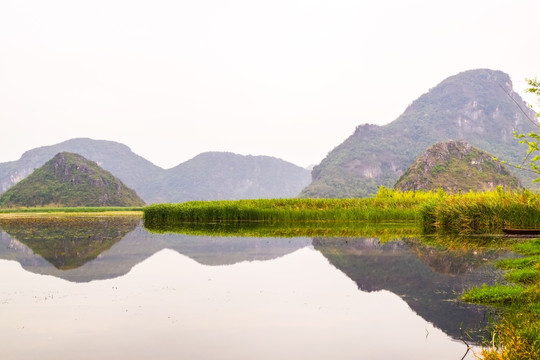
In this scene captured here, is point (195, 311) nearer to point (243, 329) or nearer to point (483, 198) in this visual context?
point (243, 329)

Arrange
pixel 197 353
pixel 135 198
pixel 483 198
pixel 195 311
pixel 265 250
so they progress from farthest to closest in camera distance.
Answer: pixel 135 198
pixel 483 198
pixel 265 250
pixel 195 311
pixel 197 353

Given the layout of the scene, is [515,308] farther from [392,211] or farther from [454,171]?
[454,171]

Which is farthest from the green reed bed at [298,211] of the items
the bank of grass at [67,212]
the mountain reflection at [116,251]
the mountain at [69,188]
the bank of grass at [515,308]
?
the mountain at [69,188]

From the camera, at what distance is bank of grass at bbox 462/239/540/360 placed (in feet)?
23.6

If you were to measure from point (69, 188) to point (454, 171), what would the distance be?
112m

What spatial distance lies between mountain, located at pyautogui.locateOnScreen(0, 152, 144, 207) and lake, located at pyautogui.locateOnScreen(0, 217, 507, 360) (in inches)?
5200

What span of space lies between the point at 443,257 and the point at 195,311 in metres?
12.0

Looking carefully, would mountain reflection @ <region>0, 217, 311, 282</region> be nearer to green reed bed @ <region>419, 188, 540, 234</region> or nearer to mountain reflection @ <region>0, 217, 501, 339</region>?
mountain reflection @ <region>0, 217, 501, 339</region>

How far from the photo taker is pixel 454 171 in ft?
446

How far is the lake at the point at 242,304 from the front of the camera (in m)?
8.58

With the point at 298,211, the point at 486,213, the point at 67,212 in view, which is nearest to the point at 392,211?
the point at 298,211

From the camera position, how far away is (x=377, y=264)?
60.8 ft

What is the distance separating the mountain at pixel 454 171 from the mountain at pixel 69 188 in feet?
288

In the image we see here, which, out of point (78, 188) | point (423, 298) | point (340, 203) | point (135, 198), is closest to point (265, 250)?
point (423, 298)
